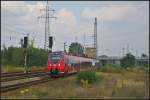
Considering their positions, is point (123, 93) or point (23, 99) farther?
point (123, 93)

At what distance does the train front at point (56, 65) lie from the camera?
3862 centimetres

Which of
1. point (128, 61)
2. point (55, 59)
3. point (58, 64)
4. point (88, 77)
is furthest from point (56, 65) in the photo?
point (128, 61)

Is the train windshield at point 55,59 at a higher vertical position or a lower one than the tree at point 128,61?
higher

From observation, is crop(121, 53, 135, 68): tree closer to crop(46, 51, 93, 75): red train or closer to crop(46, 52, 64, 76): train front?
crop(46, 51, 93, 75): red train

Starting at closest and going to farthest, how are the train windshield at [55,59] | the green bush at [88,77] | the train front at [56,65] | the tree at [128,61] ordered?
1. the green bush at [88,77]
2. the train front at [56,65]
3. the train windshield at [55,59]
4. the tree at [128,61]

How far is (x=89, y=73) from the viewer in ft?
91.3

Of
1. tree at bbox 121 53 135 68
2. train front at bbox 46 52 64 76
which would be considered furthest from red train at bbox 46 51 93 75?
tree at bbox 121 53 135 68

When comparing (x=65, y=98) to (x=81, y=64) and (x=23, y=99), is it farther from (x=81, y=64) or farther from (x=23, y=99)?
(x=81, y=64)

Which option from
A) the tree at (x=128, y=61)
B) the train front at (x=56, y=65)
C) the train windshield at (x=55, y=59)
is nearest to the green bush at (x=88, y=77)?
Answer: the train front at (x=56, y=65)

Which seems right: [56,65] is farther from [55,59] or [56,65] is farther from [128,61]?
[128,61]

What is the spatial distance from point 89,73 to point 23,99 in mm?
12711

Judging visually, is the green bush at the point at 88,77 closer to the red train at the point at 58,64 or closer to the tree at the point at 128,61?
the red train at the point at 58,64

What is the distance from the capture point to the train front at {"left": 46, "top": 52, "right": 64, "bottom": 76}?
38625mm

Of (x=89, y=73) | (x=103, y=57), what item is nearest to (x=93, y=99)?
(x=89, y=73)
